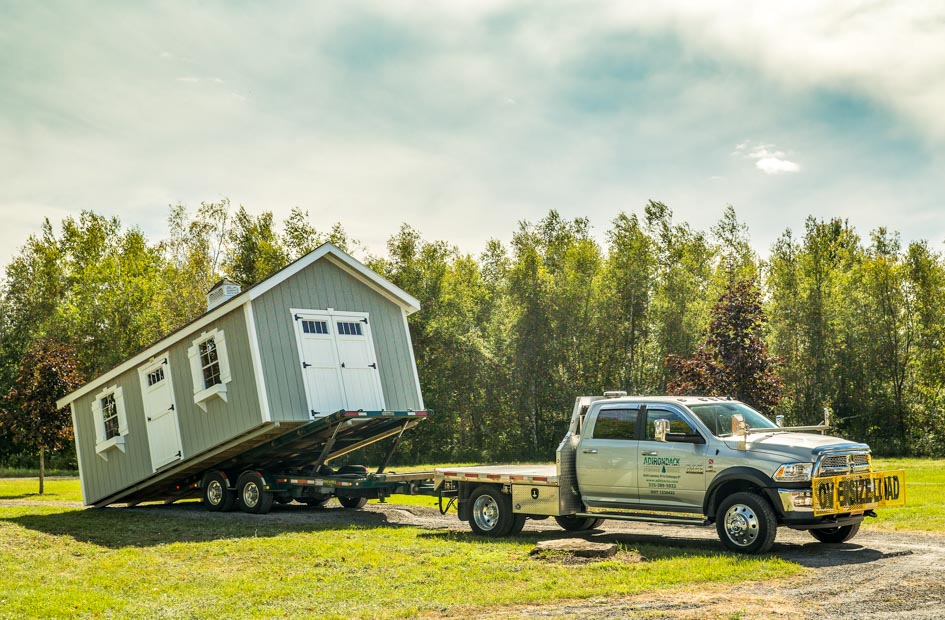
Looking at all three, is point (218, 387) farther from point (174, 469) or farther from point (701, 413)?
point (701, 413)

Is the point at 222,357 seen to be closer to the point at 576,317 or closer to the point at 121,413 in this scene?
the point at 121,413

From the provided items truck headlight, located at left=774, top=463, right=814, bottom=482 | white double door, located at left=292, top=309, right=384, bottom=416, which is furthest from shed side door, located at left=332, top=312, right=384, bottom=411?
truck headlight, located at left=774, top=463, right=814, bottom=482

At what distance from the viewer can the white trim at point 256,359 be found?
714 inches

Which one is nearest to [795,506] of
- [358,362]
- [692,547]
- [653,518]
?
[692,547]

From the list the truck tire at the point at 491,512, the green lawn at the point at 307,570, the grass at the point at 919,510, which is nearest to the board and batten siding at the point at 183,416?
the green lawn at the point at 307,570

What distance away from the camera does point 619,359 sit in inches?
1817

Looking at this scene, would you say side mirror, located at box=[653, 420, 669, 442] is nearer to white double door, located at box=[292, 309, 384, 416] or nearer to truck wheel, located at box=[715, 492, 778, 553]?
truck wheel, located at box=[715, 492, 778, 553]

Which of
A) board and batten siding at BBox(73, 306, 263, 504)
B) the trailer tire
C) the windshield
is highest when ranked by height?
board and batten siding at BBox(73, 306, 263, 504)

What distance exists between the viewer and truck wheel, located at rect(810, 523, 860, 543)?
13219mm

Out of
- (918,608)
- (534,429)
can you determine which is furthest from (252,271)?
(918,608)

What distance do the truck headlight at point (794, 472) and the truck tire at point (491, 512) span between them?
4724 millimetres

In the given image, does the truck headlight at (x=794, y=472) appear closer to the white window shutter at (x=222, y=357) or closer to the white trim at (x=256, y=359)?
the white trim at (x=256, y=359)

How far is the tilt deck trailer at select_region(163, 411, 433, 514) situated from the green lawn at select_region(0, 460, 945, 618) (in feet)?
4.10

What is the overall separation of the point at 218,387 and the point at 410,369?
4.42 metres
